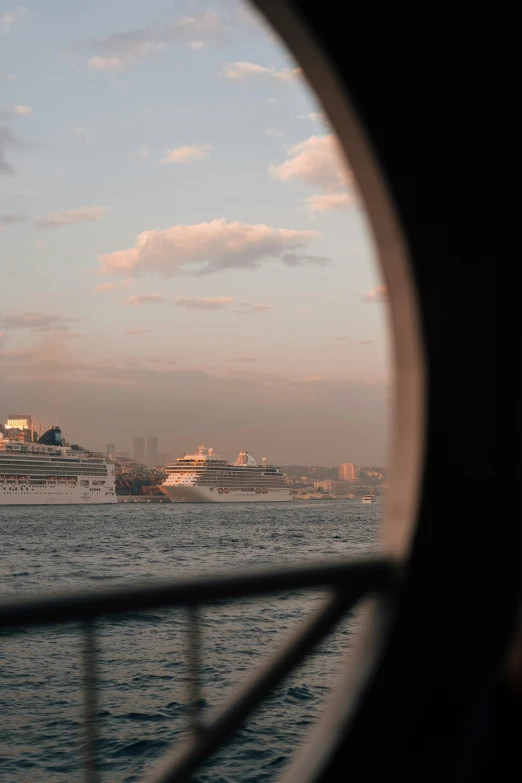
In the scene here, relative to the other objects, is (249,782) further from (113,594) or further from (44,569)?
(44,569)

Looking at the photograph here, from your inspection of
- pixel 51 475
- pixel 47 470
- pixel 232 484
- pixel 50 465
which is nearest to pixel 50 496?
pixel 51 475

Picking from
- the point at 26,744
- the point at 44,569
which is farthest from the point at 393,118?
the point at 44,569

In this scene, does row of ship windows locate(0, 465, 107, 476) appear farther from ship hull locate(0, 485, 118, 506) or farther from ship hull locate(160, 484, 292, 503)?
ship hull locate(160, 484, 292, 503)

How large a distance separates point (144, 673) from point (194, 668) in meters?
10.2

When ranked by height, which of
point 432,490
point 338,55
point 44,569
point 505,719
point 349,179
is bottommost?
point 44,569

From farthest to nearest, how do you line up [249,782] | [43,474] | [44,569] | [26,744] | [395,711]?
[43,474] < [44,569] < [26,744] < [249,782] < [395,711]

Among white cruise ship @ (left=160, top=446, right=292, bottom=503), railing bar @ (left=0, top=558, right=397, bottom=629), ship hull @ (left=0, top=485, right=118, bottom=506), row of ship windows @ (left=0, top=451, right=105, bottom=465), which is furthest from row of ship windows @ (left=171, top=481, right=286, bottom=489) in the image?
railing bar @ (left=0, top=558, right=397, bottom=629)

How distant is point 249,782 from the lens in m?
6.51

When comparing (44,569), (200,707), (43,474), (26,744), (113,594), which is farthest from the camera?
(43,474)

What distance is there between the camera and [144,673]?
35.0 feet

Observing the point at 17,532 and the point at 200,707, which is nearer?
the point at 200,707

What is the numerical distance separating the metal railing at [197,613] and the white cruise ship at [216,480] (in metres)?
48.1

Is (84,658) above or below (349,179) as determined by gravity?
below

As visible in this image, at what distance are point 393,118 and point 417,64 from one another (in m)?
0.08
